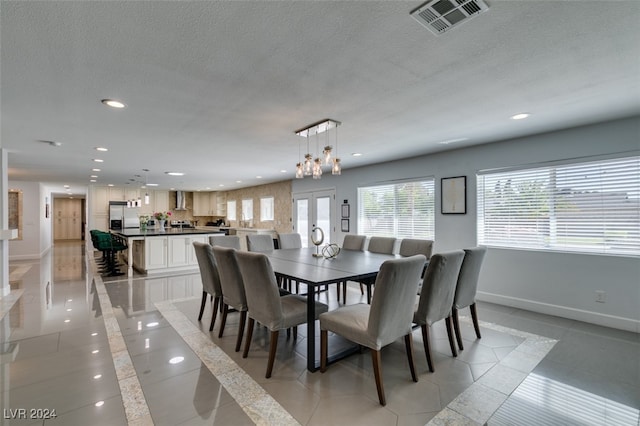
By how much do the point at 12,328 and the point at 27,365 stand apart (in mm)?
1270

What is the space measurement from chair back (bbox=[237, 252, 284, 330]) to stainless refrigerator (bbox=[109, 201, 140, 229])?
9.63 metres

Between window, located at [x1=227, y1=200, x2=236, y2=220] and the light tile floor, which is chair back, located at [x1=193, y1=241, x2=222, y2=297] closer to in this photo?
the light tile floor

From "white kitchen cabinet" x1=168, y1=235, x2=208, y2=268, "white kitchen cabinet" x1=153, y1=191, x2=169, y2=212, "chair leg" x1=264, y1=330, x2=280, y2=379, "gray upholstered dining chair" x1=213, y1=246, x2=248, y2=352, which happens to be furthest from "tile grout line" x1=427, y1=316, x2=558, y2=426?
"white kitchen cabinet" x1=153, y1=191, x2=169, y2=212

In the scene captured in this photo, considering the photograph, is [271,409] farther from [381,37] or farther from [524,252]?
[524,252]

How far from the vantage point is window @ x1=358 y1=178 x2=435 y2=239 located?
5.20m

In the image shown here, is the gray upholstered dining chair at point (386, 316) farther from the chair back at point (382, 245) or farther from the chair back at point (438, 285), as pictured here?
the chair back at point (382, 245)

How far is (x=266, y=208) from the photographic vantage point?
938cm

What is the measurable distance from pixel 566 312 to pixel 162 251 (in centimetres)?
712

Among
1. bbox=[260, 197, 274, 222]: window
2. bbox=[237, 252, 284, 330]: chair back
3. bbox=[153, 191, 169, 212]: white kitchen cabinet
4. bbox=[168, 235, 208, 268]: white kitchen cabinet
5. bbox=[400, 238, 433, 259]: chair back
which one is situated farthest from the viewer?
bbox=[153, 191, 169, 212]: white kitchen cabinet

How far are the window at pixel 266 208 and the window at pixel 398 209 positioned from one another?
145 inches

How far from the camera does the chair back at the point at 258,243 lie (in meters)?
4.32

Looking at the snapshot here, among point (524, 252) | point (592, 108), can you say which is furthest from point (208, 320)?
point (592, 108)

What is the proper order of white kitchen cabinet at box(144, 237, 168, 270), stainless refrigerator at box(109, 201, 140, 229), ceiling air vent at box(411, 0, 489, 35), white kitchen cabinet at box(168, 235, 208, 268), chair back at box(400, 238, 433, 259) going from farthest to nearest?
1. stainless refrigerator at box(109, 201, 140, 229)
2. white kitchen cabinet at box(168, 235, 208, 268)
3. white kitchen cabinet at box(144, 237, 168, 270)
4. chair back at box(400, 238, 433, 259)
5. ceiling air vent at box(411, 0, 489, 35)

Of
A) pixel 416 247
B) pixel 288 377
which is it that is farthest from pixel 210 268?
pixel 416 247
